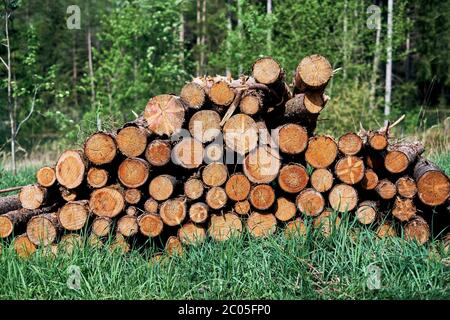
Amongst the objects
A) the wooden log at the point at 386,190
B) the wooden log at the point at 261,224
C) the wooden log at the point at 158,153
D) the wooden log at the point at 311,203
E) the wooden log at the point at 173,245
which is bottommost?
the wooden log at the point at 173,245

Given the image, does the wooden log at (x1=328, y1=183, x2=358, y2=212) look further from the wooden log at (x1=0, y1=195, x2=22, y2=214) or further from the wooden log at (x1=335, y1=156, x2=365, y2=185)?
the wooden log at (x1=0, y1=195, x2=22, y2=214)

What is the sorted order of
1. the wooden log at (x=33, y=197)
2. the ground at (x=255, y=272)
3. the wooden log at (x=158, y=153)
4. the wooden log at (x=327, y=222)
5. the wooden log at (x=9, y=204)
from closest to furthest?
1. the ground at (x=255, y=272)
2. the wooden log at (x=327, y=222)
3. the wooden log at (x=158, y=153)
4. the wooden log at (x=33, y=197)
5. the wooden log at (x=9, y=204)

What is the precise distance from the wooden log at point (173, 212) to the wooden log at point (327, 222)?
3.66 feet

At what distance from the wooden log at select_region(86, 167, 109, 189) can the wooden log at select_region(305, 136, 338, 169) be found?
173cm

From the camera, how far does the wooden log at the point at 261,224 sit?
4.90 metres

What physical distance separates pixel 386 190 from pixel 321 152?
0.66 meters

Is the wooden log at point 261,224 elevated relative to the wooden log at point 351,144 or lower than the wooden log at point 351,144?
lower

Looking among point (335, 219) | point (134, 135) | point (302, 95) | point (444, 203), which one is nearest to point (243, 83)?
point (302, 95)

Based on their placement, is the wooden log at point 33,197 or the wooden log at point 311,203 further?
the wooden log at point 33,197

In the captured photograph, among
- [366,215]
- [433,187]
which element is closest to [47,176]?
[366,215]

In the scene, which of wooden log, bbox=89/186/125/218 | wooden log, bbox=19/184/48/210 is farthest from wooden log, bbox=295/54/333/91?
wooden log, bbox=19/184/48/210

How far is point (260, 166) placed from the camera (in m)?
4.92

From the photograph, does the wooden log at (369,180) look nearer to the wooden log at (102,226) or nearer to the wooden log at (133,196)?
the wooden log at (133,196)

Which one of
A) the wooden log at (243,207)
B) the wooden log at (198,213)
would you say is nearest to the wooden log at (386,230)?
the wooden log at (243,207)
